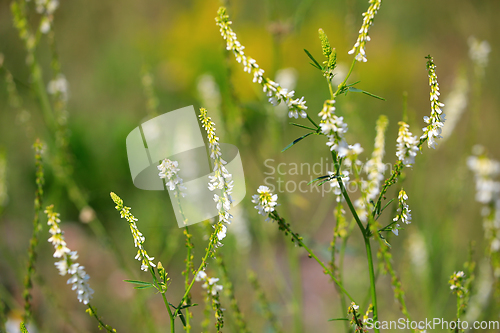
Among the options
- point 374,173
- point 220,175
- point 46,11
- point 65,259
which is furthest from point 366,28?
point 46,11

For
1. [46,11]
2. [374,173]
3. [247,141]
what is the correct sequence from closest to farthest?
→ [374,173], [46,11], [247,141]

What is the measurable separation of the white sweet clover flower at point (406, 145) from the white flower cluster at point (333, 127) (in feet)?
0.49

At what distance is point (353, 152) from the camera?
75cm

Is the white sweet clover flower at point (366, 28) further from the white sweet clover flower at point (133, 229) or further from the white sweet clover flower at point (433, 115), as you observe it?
the white sweet clover flower at point (133, 229)

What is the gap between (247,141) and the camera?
1964 millimetres

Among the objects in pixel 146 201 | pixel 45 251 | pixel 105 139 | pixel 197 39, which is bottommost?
pixel 45 251

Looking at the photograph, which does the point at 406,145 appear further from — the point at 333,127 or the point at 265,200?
the point at 265,200

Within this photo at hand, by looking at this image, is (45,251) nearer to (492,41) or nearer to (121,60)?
(121,60)

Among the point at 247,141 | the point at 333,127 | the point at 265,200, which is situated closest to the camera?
the point at 333,127

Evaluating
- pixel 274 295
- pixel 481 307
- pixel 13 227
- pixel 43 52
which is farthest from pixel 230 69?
pixel 43 52

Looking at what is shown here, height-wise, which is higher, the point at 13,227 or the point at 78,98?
the point at 78,98

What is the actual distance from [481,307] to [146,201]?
298 centimetres

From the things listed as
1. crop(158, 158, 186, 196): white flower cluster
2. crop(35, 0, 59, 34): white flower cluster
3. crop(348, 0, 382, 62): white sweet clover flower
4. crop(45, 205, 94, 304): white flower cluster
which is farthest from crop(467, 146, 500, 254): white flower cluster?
crop(35, 0, 59, 34): white flower cluster

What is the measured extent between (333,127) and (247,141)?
1264 millimetres
